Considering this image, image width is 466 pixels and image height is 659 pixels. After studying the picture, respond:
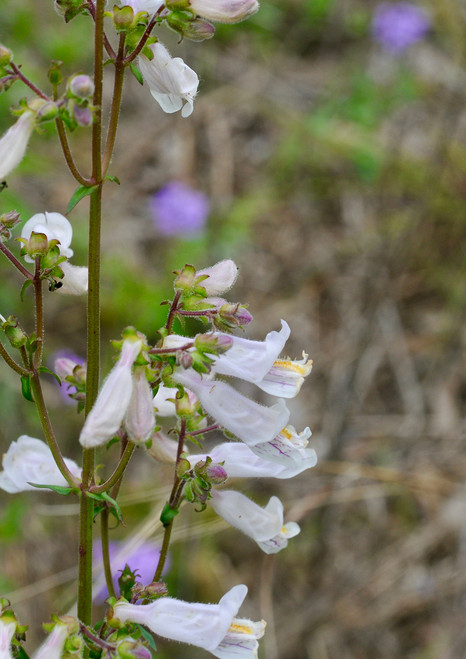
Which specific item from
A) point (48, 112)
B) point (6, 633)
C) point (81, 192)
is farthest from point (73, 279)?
point (6, 633)

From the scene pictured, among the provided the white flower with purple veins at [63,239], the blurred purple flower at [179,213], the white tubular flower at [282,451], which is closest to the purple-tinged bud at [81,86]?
the white flower with purple veins at [63,239]

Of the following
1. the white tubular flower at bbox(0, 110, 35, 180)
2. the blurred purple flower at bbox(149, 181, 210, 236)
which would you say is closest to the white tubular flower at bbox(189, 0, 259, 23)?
the white tubular flower at bbox(0, 110, 35, 180)

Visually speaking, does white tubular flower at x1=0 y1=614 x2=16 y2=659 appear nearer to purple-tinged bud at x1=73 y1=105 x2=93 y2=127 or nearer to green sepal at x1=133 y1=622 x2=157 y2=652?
green sepal at x1=133 y1=622 x2=157 y2=652

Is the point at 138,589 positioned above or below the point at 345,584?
above

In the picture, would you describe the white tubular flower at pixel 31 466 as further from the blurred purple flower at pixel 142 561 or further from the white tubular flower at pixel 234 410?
the blurred purple flower at pixel 142 561

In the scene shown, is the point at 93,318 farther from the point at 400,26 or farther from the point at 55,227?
the point at 400,26

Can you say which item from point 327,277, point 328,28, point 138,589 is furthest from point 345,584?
point 328,28

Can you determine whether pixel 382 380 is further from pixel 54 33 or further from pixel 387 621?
pixel 54 33
